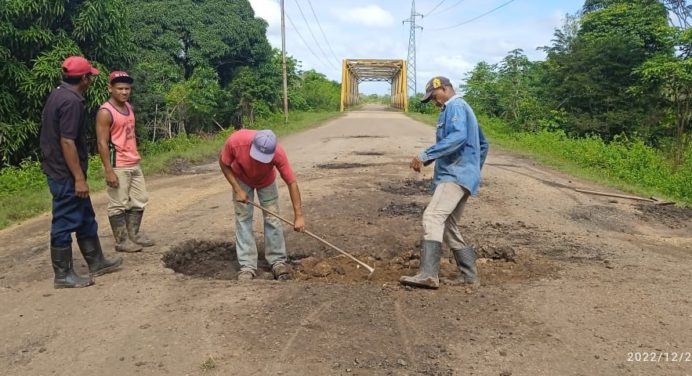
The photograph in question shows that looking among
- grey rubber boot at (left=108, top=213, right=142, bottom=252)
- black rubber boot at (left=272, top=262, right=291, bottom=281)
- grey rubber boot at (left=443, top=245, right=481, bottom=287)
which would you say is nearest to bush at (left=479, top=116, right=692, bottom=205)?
grey rubber boot at (left=443, top=245, right=481, bottom=287)

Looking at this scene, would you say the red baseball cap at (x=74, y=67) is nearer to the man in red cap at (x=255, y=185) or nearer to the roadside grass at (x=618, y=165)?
the man in red cap at (x=255, y=185)

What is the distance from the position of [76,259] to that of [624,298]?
466cm

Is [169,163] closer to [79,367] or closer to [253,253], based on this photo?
[253,253]

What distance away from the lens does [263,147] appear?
4.21m

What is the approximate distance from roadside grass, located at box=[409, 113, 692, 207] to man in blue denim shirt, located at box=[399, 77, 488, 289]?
5.87 metres

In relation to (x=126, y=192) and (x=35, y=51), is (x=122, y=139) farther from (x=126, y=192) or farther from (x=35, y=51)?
(x=35, y=51)

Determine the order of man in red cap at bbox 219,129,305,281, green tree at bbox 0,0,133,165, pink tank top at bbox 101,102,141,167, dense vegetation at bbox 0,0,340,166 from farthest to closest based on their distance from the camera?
dense vegetation at bbox 0,0,340,166, green tree at bbox 0,0,133,165, pink tank top at bbox 101,102,141,167, man in red cap at bbox 219,129,305,281

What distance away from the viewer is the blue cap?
13.8 feet

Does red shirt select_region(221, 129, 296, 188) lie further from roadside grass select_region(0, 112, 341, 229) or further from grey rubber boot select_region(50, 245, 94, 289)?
roadside grass select_region(0, 112, 341, 229)

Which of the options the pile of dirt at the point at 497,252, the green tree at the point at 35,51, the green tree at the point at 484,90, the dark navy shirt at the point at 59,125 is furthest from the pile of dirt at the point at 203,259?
the green tree at the point at 484,90

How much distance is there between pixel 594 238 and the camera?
588 centimetres

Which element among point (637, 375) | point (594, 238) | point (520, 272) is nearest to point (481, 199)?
point (594, 238)

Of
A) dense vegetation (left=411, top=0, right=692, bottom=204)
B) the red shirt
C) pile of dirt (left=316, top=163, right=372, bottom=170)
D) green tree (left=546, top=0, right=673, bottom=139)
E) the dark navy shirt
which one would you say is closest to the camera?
the dark navy shirt
